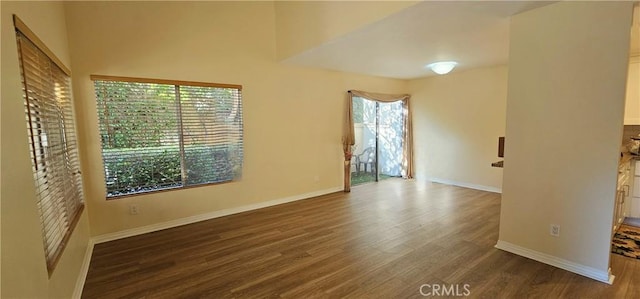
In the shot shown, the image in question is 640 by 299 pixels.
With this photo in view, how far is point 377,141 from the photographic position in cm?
633

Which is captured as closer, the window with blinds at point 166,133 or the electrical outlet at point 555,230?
the electrical outlet at point 555,230

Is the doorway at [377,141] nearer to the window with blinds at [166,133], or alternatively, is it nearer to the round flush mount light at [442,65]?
the round flush mount light at [442,65]

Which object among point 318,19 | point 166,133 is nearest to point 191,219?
point 166,133

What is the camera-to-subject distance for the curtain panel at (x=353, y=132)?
5477 mm

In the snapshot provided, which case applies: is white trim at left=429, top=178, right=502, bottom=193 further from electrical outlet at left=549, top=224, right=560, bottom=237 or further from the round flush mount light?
electrical outlet at left=549, top=224, right=560, bottom=237

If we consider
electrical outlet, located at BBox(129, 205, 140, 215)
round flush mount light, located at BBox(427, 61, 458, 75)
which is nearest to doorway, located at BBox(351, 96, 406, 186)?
round flush mount light, located at BBox(427, 61, 458, 75)

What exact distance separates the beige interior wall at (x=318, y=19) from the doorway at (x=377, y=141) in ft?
7.96

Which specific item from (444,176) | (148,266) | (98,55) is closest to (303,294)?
(148,266)

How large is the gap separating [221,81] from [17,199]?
114 inches

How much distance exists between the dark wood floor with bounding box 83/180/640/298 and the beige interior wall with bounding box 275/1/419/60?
2.33 metres

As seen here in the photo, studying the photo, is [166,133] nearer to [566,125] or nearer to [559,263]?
[566,125]

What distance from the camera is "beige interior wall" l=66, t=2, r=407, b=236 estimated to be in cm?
318

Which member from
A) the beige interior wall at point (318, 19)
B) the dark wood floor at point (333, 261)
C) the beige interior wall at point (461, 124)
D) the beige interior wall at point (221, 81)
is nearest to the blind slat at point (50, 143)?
the beige interior wall at point (221, 81)

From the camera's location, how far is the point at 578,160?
238cm
